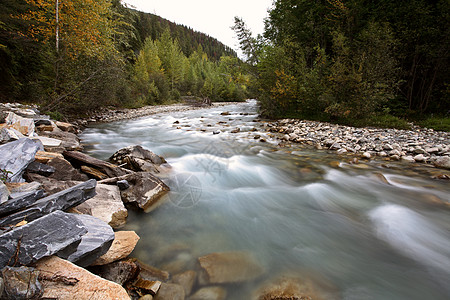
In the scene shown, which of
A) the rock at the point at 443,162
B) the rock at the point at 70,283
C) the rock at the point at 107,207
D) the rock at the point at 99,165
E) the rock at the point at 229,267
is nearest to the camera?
the rock at the point at 70,283

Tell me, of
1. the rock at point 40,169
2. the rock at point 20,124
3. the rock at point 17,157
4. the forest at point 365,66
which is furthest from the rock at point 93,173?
the forest at point 365,66

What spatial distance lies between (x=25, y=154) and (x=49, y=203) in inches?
57.3

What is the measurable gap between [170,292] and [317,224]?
250 cm

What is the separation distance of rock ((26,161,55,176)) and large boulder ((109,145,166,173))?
62.4 inches

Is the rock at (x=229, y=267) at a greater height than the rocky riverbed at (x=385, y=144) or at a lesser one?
lesser

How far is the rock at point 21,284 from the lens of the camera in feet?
3.88

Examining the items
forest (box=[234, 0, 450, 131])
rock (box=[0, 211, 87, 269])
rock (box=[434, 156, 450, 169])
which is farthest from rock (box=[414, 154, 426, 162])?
rock (box=[0, 211, 87, 269])

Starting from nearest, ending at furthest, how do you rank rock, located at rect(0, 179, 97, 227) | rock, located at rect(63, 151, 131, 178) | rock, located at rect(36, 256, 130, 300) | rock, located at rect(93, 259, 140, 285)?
rock, located at rect(36, 256, 130, 300) → rock, located at rect(0, 179, 97, 227) → rock, located at rect(93, 259, 140, 285) → rock, located at rect(63, 151, 131, 178)

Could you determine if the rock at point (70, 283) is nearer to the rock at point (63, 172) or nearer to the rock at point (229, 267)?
the rock at point (229, 267)

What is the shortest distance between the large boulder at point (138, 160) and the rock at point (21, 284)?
3375 mm

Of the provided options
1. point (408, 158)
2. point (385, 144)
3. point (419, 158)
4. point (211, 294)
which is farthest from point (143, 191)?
point (385, 144)

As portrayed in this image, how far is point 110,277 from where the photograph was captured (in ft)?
6.23

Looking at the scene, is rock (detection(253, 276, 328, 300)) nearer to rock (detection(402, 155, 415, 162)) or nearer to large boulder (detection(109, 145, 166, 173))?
large boulder (detection(109, 145, 166, 173))

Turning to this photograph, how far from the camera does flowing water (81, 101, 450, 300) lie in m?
2.35
